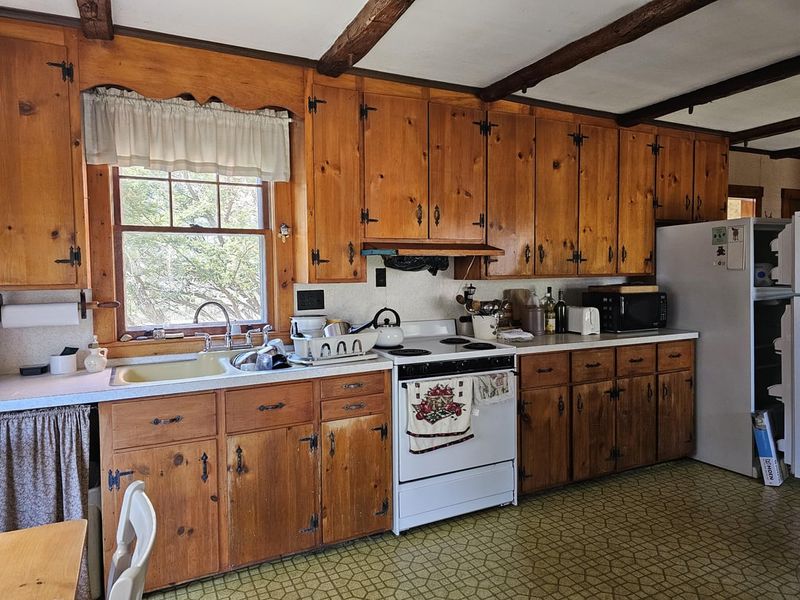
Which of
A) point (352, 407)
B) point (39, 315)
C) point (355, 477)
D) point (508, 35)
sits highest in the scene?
point (508, 35)

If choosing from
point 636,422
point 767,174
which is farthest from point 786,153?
point 636,422

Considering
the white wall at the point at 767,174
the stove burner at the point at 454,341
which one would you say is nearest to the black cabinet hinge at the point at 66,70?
the stove burner at the point at 454,341

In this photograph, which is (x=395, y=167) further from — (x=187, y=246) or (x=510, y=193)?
(x=187, y=246)

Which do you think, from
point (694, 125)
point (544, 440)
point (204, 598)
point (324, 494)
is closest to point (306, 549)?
point (324, 494)

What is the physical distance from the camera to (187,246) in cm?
296

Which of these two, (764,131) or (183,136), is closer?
(183,136)

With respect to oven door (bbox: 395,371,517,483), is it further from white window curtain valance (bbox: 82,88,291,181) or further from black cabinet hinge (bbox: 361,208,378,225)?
white window curtain valance (bbox: 82,88,291,181)

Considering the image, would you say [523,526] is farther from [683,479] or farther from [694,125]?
[694,125]

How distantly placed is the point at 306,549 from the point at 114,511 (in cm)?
91

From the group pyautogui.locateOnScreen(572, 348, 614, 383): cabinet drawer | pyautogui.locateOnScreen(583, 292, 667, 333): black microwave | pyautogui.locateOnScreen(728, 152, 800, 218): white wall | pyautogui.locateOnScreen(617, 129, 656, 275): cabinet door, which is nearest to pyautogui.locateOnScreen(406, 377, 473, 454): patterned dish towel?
pyautogui.locateOnScreen(572, 348, 614, 383): cabinet drawer

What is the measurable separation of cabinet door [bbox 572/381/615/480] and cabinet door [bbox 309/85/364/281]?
1.67 metres

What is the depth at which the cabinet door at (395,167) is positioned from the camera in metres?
3.10

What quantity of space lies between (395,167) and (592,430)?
2131mm

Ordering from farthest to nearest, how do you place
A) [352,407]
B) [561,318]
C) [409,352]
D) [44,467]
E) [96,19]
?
[561,318]
[409,352]
[352,407]
[96,19]
[44,467]
